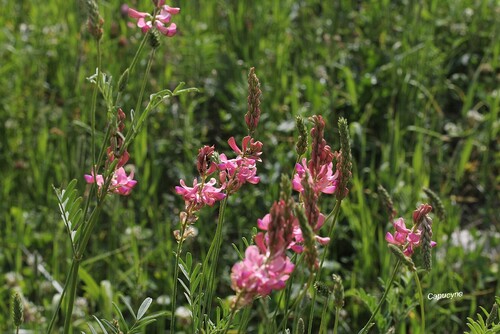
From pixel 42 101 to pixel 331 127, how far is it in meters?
1.37

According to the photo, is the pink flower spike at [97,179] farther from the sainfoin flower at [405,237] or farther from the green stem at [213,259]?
the sainfoin flower at [405,237]

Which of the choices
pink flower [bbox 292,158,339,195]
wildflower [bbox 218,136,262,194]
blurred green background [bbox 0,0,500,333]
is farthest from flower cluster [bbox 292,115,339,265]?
blurred green background [bbox 0,0,500,333]

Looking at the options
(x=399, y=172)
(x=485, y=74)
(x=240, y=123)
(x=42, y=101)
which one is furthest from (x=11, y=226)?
(x=485, y=74)

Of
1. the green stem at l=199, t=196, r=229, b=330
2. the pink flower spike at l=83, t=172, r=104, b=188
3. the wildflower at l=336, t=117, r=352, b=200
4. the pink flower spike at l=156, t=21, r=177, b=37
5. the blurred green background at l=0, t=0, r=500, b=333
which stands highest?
the pink flower spike at l=156, t=21, r=177, b=37

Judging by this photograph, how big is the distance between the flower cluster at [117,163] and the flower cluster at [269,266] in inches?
15.9

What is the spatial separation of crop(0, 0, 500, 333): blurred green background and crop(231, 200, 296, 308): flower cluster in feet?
5.03

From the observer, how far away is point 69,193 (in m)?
1.43

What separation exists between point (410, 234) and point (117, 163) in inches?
19.9

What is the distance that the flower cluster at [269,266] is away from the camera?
923 mm

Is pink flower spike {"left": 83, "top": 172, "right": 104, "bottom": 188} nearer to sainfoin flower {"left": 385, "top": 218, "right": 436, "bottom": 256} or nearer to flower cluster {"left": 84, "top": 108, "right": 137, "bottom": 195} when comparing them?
flower cluster {"left": 84, "top": 108, "right": 137, "bottom": 195}

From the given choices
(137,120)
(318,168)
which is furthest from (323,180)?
(137,120)

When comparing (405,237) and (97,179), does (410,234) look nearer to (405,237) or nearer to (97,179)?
(405,237)

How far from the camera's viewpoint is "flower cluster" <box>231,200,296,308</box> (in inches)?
36.3

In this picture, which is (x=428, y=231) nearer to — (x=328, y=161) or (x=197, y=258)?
(x=328, y=161)
